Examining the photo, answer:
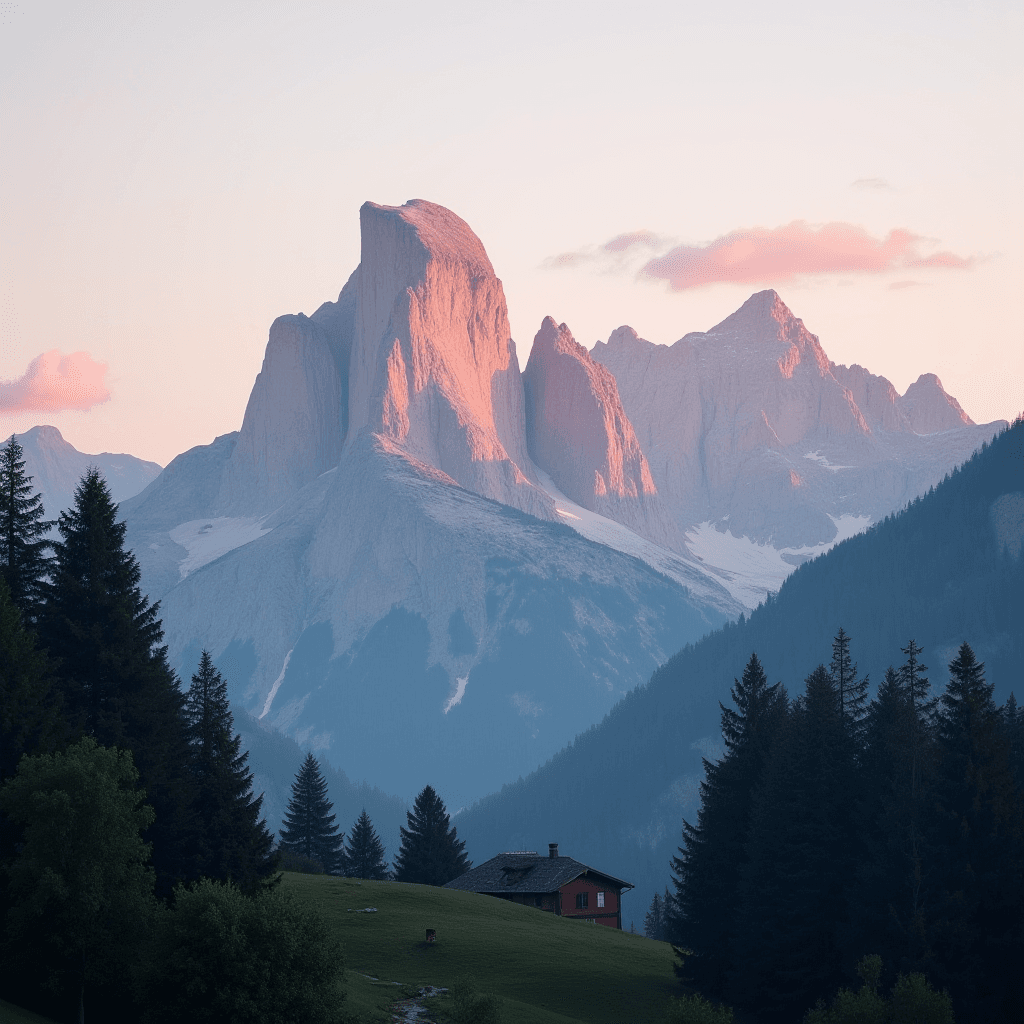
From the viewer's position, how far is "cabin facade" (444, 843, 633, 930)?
98.6m

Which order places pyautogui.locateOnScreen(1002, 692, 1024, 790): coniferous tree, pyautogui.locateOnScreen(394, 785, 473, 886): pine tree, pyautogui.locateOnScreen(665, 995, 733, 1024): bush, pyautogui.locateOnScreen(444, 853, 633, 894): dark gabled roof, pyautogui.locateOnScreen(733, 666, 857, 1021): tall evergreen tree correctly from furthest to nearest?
pyautogui.locateOnScreen(394, 785, 473, 886): pine tree → pyautogui.locateOnScreen(444, 853, 633, 894): dark gabled roof → pyautogui.locateOnScreen(1002, 692, 1024, 790): coniferous tree → pyautogui.locateOnScreen(733, 666, 857, 1021): tall evergreen tree → pyautogui.locateOnScreen(665, 995, 733, 1024): bush

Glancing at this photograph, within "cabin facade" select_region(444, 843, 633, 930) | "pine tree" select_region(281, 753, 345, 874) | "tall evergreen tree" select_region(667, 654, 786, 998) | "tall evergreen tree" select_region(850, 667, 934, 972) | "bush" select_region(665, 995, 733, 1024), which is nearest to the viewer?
"bush" select_region(665, 995, 733, 1024)

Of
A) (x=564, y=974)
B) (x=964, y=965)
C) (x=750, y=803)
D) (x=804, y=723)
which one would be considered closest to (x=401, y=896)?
(x=564, y=974)

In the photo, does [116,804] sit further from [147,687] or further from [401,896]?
A: [401,896]

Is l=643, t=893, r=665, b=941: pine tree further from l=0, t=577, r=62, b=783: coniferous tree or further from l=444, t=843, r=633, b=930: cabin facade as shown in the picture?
l=0, t=577, r=62, b=783: coniferous tree

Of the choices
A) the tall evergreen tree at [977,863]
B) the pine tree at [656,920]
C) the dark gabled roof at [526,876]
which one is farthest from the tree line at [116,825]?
the pine tree at [656,920]

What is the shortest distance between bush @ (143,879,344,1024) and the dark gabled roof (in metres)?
49.9

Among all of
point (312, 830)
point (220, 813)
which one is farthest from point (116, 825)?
point (312, 830)

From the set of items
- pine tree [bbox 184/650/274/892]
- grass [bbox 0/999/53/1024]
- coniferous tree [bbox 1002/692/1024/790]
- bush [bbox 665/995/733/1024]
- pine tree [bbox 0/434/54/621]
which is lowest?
grass [bbox 0/999/53/1024]

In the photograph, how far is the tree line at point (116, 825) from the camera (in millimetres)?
47812

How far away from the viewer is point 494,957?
7281 centimetres

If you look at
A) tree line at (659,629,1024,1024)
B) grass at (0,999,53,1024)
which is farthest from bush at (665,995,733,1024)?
grass at (0,999,53,1024)

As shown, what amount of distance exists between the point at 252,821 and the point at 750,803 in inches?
1033

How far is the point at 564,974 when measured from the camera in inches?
Answer: 2825
